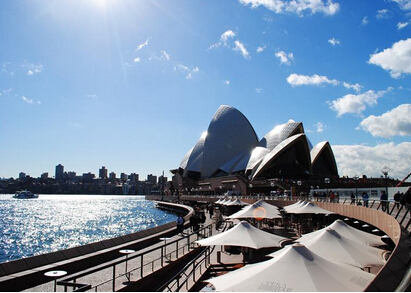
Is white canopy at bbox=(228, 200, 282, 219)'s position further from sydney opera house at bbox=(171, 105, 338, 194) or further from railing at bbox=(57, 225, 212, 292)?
sydney opera house at bbox=(171, 105, 338, 194)

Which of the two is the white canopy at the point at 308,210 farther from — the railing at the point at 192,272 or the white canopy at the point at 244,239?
the railing at the point at 192,272

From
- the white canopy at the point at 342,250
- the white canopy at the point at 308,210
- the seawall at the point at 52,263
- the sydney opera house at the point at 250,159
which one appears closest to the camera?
the white canopy at the point at 342,250

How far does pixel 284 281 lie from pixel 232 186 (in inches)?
2313

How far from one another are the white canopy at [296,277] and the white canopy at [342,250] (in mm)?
2269

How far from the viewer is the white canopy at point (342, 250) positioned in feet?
26.7

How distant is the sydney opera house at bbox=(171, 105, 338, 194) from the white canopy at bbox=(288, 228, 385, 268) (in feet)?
110

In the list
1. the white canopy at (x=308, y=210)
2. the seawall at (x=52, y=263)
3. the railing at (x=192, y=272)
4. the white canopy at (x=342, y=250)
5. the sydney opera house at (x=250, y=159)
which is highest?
the sydney opera house at (x=250, y=159)

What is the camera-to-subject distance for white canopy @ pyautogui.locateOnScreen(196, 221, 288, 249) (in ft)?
32.8

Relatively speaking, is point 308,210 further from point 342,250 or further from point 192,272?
point 192,272

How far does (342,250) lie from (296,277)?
3545 mm

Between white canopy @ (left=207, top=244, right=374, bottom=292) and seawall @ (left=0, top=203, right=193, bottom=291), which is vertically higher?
white canopy @ (left=207, top=244, right=374, bottom=292)

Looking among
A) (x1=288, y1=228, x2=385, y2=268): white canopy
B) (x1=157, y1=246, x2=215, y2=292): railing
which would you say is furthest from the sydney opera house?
(x1=288, y1=228, x2=385, y2=268): white canopy

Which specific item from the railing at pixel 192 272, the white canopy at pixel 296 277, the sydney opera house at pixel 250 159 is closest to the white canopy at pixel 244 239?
the railing at pixel 192 272

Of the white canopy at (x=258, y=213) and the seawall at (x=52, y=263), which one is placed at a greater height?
the white canopy at (x=258, y=213)
